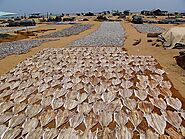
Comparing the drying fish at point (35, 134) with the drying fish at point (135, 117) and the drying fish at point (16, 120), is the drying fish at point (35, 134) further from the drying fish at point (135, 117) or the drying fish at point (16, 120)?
the drying fish at point (135, 117)

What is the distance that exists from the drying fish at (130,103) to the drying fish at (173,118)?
2.07ft

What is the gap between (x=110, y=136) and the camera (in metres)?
3.67

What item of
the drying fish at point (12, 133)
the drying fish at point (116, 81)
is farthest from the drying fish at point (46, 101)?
the drying fish at point (116, 81)

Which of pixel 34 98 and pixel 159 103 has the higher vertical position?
pixel 159 103

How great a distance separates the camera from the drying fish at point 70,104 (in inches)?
185

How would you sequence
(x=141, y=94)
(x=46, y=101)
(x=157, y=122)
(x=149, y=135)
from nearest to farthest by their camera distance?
(x=149, y=135)
(x=157, y=122)
(x=46, y=101)
(x=141, y=94)

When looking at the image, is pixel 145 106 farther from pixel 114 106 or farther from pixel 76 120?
pixel 76 120

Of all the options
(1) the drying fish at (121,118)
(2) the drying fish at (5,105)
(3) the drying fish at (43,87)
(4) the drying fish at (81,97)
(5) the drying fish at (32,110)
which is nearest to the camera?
(1) the drying fish at (121,118)

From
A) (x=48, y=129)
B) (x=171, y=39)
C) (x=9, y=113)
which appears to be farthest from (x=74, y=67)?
(x=171, y=39)

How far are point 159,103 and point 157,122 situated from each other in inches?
33.1

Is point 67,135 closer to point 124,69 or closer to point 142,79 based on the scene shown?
point 142,79

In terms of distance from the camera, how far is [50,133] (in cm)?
376

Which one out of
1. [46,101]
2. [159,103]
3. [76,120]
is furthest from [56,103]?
[159,103]

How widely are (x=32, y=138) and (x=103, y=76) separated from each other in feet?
11.3
